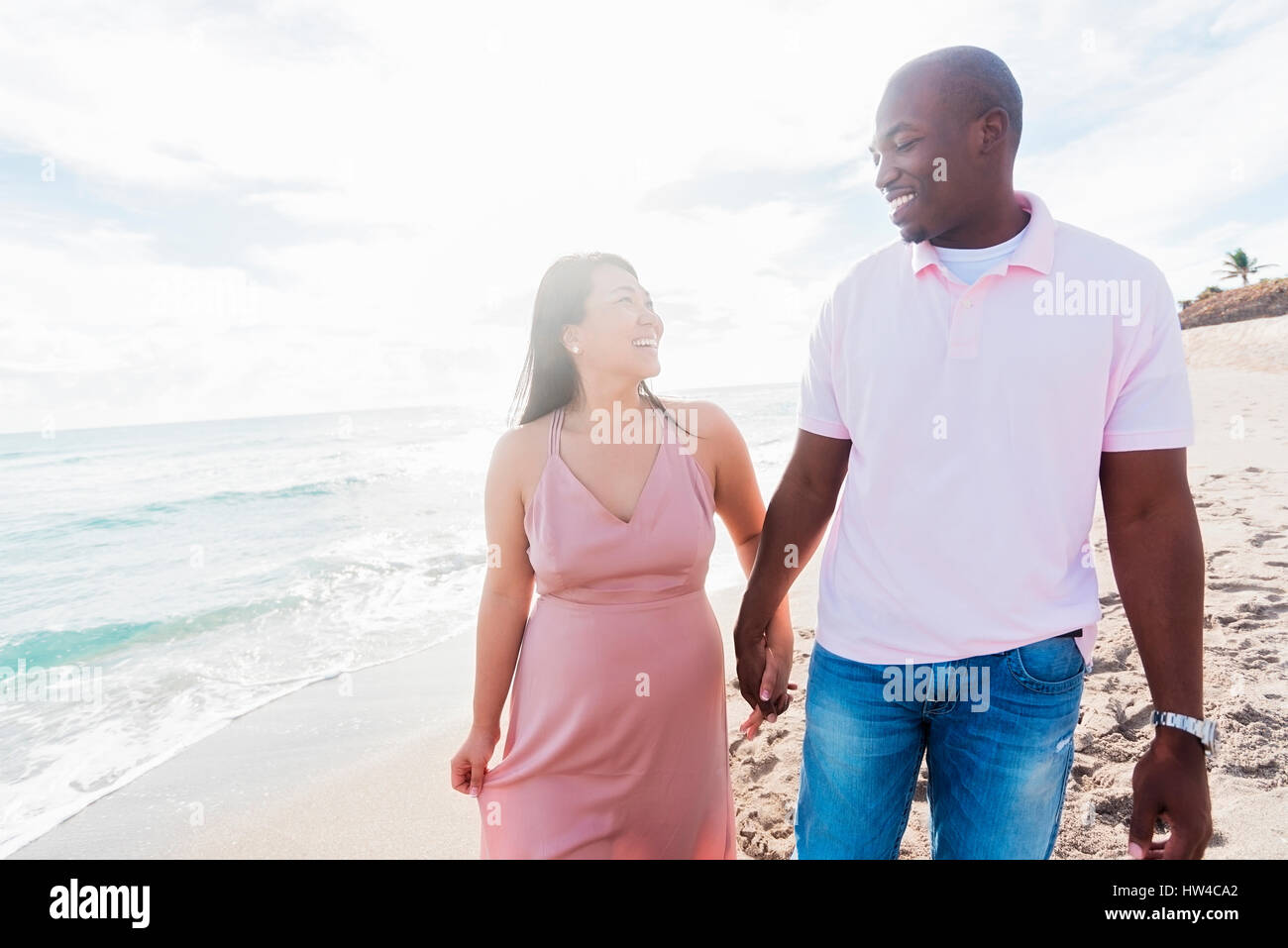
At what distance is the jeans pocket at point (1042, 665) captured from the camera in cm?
186

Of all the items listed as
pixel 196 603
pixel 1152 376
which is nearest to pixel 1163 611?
pixel 1152 376

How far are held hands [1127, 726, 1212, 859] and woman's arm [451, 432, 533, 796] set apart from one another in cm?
175

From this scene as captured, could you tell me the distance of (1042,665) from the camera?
186 centimetres

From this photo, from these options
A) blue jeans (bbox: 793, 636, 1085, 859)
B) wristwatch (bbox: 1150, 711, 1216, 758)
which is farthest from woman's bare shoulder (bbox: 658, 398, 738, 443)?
wristwatch (bbox: 1150, 711, 1216, 758)

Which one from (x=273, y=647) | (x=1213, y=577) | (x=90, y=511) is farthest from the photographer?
(x=90, y=511)

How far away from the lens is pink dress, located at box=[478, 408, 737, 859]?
2.37 meters

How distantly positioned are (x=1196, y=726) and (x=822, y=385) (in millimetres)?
1140

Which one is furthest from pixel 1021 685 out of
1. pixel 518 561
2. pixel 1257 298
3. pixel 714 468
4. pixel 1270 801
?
pixel 1257 298

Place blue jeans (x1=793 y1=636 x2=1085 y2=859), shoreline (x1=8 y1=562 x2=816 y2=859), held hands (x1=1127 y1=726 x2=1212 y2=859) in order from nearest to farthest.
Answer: held hands (x1=1127 y1=726 x2=1212 y2=859)
blue jeans (x1=793 y1=636 x2=1085 y2=859)
shoreline (x1=8 y1=562 x2=816 y2=859)

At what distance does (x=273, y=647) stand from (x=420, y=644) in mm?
1671

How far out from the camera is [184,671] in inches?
293

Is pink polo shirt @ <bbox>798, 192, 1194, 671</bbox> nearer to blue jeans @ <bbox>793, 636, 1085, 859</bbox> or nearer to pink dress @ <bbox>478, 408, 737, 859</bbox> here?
blue jeans @ <bbox>793, 636, 1085, 859</bbox>

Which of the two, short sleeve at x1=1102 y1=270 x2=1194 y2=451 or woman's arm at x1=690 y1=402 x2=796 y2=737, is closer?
short sleeve at x1=1102 y1=270 x2=1194 y2=451
